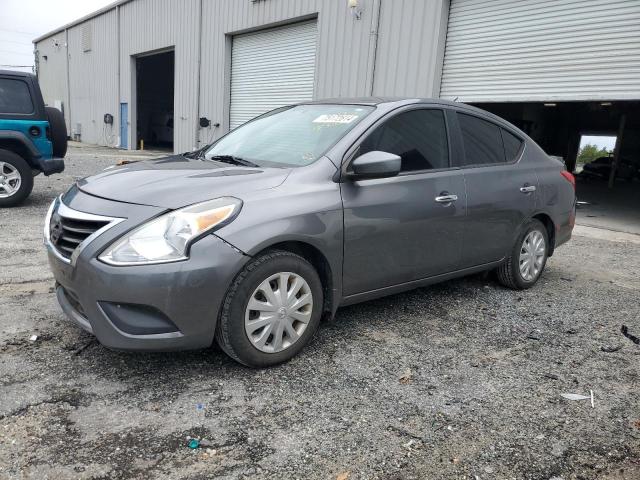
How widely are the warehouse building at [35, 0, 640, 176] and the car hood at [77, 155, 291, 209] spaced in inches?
293

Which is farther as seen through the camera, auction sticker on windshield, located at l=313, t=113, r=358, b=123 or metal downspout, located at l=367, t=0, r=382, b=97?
metal downspout, located at l=367, t=0, r=382, b=97

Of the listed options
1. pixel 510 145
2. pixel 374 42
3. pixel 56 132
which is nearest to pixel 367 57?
pixel 374 42

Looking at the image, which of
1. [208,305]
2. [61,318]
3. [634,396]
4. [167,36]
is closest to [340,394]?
[208,305]

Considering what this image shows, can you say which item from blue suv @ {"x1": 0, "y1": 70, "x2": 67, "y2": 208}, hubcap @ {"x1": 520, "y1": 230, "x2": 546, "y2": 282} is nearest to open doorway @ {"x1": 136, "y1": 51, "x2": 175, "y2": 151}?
blue suv @ {"x1": 0, "y1": 70, "x2": 67, "y2": 208}

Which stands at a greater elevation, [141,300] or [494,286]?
[141,300]

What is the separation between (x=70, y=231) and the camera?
2832mm

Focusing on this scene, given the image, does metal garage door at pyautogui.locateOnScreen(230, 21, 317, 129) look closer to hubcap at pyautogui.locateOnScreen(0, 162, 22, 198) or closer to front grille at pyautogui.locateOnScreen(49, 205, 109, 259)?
hubcap at pyautogui.locateOnScreen(0, 162, 22, 198)

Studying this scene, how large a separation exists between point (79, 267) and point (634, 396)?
122 inches

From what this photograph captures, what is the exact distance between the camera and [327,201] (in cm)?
310

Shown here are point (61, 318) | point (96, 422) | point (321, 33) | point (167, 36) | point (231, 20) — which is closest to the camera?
point (96, 422)

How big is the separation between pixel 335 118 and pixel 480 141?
53.2 inches

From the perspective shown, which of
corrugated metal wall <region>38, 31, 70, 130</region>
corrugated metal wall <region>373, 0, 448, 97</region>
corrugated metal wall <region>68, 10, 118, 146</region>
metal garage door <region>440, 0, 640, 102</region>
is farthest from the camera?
corrugated metal wall <region>38, 31, 70, 130</region>

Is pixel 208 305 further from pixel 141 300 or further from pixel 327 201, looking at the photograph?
pixel 327 201

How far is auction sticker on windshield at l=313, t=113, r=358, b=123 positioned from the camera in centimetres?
357
